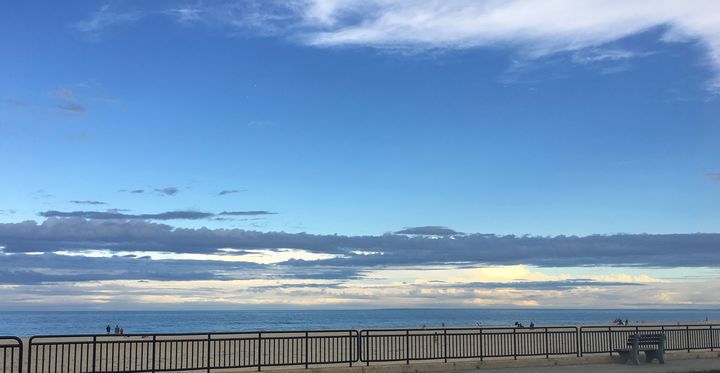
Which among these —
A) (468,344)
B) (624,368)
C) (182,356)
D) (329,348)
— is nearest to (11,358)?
(182,356)

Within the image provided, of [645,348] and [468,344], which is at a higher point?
[468,344]

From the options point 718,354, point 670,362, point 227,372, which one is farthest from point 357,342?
point 718,354

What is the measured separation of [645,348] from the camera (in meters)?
25.1

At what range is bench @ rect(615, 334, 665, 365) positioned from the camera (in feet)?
80.7

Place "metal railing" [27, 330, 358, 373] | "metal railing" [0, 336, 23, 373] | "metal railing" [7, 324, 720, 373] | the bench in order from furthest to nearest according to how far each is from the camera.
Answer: the bench → "metal railing" [7, 324, 720, 373] → "metal railing" [27, 330, 358, 373] → "metal railing" [0, 336, 23, 373]

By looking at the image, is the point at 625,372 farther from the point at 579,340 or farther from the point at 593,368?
the point at 579,340

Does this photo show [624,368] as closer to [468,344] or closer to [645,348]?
[645,348]

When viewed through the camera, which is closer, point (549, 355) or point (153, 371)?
point (153, 371)

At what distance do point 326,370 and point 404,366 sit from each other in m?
2.50

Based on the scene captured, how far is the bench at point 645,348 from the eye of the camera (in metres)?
24.6

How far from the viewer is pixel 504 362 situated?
23.5m

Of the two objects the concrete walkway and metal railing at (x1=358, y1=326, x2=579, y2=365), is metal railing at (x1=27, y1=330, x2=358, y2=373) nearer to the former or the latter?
metal railing at (x1=358, y1=326, x2=579, y2=365)

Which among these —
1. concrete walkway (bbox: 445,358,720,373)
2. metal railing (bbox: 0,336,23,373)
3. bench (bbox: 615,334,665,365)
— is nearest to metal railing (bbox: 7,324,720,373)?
metal railing (bbox: 0,336,23,373)

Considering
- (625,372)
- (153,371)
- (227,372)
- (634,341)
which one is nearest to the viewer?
(153,371)
